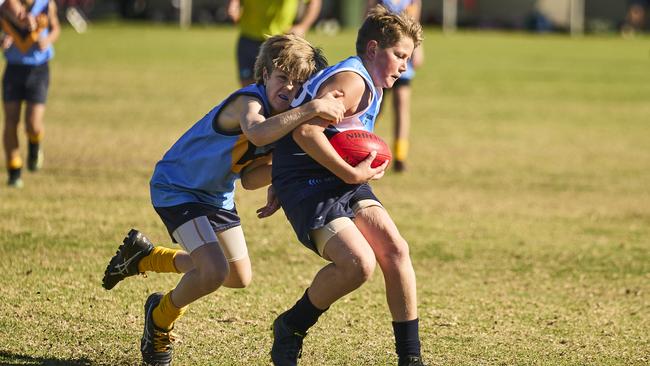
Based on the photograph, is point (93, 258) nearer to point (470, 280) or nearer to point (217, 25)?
point (470, 280)

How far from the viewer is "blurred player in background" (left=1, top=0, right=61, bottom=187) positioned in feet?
34.2

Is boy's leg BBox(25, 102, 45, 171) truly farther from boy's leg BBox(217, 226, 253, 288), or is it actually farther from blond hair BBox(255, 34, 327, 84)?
blond hair BBox(255, 34, 327, 84)

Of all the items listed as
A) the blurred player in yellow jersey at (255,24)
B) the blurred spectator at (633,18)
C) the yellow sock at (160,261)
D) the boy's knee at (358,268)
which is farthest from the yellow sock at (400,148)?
the blurred spectator at (633,18)

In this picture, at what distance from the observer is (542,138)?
1539cm

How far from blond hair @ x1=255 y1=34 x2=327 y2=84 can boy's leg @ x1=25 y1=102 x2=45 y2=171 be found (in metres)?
6.03

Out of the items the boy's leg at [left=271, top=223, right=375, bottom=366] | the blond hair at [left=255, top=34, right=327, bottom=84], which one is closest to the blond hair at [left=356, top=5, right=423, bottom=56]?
the blond hair at [left=255, top=34, right=327, bottom=84]

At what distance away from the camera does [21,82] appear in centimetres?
1047

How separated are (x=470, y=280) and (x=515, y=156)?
644 cm

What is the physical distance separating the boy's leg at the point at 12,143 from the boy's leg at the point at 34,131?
16cm

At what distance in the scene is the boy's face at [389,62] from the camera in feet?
16.8

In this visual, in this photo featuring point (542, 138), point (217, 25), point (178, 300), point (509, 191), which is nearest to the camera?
point (178, 300)

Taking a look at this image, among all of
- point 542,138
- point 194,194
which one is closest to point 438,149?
point 542,138

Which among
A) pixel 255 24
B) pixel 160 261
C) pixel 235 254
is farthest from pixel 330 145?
pixel 255 24

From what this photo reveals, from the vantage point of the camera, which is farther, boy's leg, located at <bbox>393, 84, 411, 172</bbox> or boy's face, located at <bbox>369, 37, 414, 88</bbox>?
boy's leg, located at <bbox>393, 84, 411, 172</bbox>
